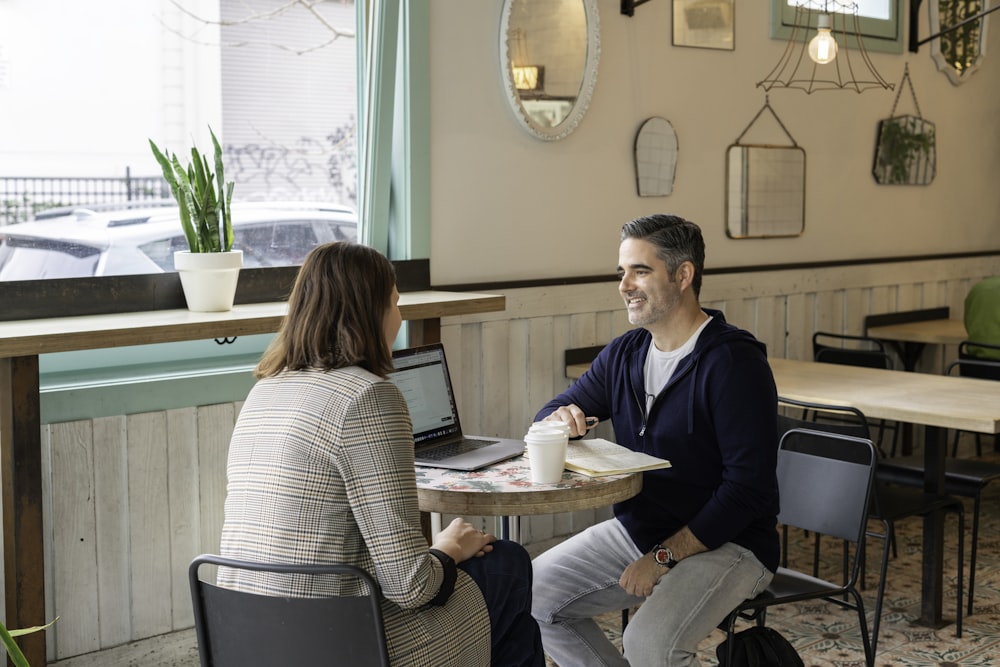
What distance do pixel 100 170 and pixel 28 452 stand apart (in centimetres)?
91

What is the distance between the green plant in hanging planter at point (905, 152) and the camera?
573 centimetres

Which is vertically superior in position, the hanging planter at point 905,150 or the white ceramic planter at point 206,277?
the hanging planter at point 905,150

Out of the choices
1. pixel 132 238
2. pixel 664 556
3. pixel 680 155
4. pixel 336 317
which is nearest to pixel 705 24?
pixel 680 155

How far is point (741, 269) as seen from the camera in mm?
5051

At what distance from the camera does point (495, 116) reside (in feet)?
13.6

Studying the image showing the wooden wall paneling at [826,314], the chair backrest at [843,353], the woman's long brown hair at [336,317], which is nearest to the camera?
the woman's long brown hair at [336,317]

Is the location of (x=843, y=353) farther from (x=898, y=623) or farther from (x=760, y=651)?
(x=760, y=651)

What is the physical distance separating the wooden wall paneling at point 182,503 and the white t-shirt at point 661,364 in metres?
1.43

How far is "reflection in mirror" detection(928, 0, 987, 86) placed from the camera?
5934mm

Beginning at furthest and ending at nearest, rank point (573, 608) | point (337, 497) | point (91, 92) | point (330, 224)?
point (330, 224) < point (91, 92) < point (573, 608) < point (337, 497)

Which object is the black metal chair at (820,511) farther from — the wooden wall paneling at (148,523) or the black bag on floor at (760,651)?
the wooden wall paneling at (148,523)

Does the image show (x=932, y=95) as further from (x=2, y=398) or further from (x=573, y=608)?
(x=2, y=398)

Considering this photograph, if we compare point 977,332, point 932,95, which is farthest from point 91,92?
point 932,95

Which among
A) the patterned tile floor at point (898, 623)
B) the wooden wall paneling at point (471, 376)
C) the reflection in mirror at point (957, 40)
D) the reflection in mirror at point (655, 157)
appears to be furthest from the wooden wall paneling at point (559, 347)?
the reflection in mirror at point (957, 40)
